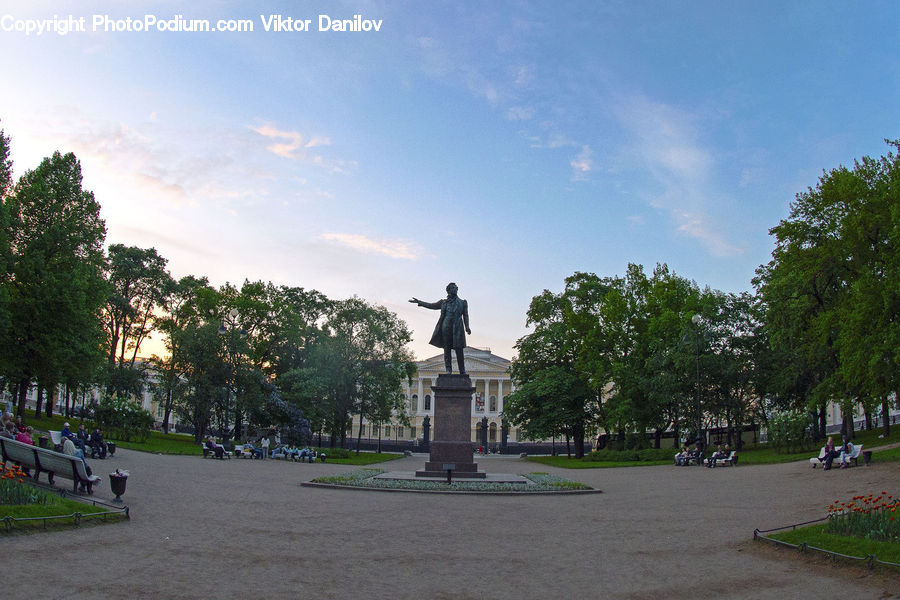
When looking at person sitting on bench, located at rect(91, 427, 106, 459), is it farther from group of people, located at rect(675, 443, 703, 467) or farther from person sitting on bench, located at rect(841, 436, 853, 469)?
person sitting on bench, located at rect(841, 436, 853, 469)

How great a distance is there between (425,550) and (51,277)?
3558cm

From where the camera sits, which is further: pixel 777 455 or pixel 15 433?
pixel 777 455

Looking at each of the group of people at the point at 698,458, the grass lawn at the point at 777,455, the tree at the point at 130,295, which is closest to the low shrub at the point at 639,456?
the grass lawn at the point at 777,455

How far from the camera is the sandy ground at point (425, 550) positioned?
314 inches

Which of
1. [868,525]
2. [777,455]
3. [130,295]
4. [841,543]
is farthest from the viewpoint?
[130,295]

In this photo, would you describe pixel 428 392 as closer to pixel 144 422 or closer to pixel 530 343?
pixel 530 343

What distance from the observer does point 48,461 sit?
1455cm

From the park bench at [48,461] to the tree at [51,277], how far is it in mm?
25426

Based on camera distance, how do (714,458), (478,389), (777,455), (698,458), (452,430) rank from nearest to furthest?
(452,430) → (714,458) → (698,458) → (777,455) → (478,389)

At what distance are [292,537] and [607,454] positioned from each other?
3640cm

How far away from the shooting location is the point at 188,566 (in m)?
8.85

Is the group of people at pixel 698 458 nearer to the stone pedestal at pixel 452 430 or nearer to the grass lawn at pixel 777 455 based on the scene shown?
the grass lawn at pixel 777 455

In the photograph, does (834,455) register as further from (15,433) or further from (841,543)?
(15,433)

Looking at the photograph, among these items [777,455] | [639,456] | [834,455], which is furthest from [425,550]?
[639,456]
